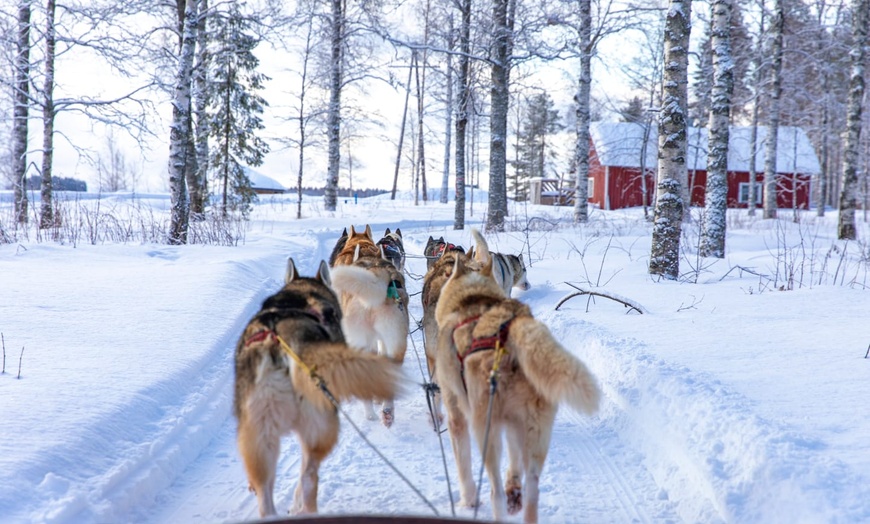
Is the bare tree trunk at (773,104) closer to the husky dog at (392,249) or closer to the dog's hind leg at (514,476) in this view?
the husky dog at (392,249)

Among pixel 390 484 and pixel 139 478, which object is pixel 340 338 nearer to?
pixel 390 484

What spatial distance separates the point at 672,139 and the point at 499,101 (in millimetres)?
8459

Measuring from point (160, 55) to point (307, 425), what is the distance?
12607 millimetres

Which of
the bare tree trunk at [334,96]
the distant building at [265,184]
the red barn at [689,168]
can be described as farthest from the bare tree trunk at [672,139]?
the distant building at [265,184]

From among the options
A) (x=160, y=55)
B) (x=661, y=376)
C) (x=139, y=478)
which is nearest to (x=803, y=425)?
(x=661, y=376)

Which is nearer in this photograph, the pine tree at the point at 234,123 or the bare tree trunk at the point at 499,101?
the bare tree trunk at the point at 499,101

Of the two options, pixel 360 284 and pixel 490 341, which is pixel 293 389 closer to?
pixel 490 341

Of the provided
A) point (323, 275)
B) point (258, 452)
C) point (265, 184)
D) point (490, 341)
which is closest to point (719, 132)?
point (323, 275)

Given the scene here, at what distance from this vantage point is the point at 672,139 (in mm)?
8141

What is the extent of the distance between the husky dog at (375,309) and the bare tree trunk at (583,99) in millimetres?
11698

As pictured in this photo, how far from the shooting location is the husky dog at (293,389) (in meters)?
2.42

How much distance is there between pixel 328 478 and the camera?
3.49m

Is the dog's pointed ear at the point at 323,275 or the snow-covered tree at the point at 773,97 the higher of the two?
the snow-covered tree at the point at 773,97

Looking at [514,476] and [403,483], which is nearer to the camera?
[514,476]
